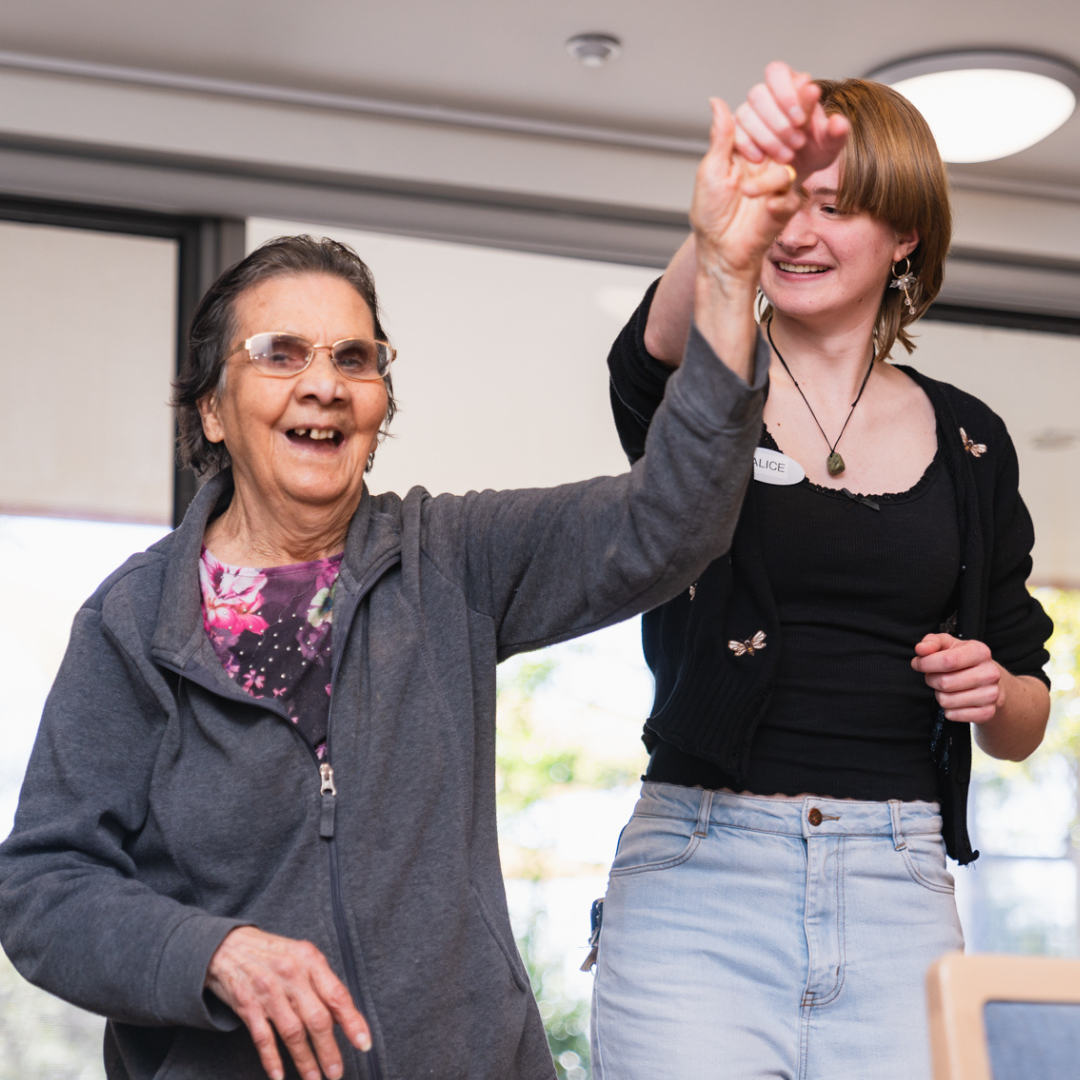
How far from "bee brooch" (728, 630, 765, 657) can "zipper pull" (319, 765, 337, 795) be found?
46cm

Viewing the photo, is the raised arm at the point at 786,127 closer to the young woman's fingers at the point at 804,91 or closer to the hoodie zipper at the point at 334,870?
the young woman's fingers at the point at 804,91

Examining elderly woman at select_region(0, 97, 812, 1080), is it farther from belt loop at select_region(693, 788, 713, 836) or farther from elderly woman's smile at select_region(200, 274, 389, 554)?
belt loop at select_region(693, 788, 713, 836)

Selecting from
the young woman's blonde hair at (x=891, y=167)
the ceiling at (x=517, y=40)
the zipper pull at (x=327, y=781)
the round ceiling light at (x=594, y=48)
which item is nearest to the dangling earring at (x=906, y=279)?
the young woman's blonde hair at (x=891, y=167)

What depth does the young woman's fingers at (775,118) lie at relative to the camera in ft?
3.74

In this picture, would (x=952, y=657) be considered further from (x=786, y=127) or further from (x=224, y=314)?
(x=224, y=314)

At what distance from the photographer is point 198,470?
1684 mm

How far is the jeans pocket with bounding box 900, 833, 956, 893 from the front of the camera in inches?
56.9

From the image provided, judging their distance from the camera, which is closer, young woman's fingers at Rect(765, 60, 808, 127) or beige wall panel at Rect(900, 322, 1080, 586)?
young woman's fingers at Rect(765, 60, 808, 127)

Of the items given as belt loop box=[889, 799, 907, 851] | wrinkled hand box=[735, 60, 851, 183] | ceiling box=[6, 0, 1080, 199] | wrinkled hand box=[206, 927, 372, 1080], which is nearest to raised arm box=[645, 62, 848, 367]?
wrinkled hand box=[735, 60, 851, 183]

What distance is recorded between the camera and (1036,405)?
3.87 meters

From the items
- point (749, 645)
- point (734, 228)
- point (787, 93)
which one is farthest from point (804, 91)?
point (749, 645)

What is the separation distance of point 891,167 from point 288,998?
3.65ft

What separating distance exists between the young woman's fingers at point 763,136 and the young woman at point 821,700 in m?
0.17

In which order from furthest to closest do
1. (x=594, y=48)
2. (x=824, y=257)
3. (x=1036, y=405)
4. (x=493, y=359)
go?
(x=1036, y=405), (x=493, y=359), (x=594, y=48), (x=824, y=257)
